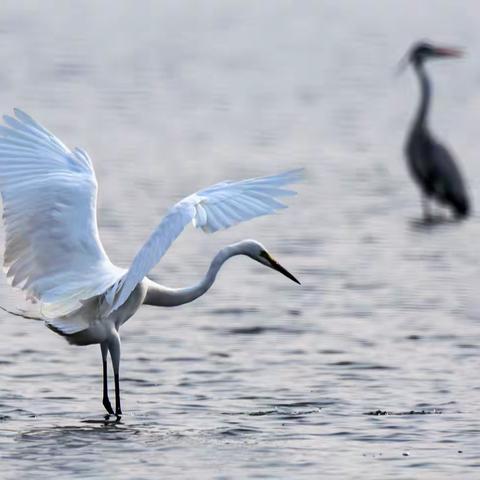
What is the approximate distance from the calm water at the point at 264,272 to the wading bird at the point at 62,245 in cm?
47

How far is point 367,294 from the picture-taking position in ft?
41.0

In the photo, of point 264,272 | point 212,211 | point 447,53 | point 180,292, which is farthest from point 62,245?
point 447,53

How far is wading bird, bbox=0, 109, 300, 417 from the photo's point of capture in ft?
→ 29.1

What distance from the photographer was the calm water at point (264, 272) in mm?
8594

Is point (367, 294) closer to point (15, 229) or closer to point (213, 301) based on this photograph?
point (213, 301)

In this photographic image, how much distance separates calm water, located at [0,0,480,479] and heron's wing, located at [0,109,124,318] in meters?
0.69

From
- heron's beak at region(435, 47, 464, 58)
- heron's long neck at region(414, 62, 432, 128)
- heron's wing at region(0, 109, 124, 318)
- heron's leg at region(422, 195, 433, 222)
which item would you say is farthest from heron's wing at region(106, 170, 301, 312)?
heron's beak at region(435, 47, 464, 58)

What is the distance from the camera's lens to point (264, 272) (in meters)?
13.0

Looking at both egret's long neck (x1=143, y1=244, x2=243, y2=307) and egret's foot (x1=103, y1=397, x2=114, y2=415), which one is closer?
egret's foot (x1=103, y1=397, x2=114, y2=415)

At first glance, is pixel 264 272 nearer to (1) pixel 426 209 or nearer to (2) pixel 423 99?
(1) pixel 426 209

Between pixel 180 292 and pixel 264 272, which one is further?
pixel 264 272

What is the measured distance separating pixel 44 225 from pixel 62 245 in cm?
14

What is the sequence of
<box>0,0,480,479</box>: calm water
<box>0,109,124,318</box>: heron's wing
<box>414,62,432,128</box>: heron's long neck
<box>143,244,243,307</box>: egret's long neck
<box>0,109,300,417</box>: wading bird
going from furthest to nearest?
<box>414,62,432,128</box>: heron's long neck, <box>143,244,243,307</box>: egret's long neck, <box>0,109,124,318</box>: heron's wing, <box>0,109,300,417</box>: wading bird, <box>0,0,480,479</box>: calm water

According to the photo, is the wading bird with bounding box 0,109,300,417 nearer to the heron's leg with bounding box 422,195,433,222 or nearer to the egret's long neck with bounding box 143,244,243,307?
the egret's long neck with bounding box 143,244,243,307
